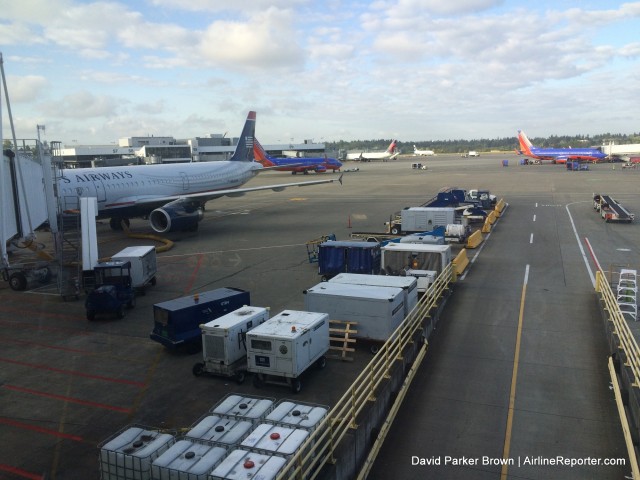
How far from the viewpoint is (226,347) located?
1597 centimetres

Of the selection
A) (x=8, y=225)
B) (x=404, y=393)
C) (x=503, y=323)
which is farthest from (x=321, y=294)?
(x=8, y=225)

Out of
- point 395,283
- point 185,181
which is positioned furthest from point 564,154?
point 395,283

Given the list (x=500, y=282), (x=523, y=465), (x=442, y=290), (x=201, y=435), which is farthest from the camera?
(x=500, y=282)

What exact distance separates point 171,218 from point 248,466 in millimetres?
33589

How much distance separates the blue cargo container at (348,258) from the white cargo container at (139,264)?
980cm

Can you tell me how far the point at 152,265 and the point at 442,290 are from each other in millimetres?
16457

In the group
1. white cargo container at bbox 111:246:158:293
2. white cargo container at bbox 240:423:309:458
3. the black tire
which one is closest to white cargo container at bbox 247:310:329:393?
white cargo container at bbox 240:423:309:458

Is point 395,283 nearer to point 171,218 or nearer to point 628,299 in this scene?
point 628,299

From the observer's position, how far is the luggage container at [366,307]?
17.5 metres

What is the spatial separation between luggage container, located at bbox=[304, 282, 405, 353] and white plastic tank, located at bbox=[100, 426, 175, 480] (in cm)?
859

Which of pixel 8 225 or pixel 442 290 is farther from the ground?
pixel 8 225

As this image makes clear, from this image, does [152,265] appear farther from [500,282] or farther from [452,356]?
[500,282]

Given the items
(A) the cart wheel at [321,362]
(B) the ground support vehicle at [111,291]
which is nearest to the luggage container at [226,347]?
(A) the cart wheel at [321,362]

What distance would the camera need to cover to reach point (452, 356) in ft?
59.5
